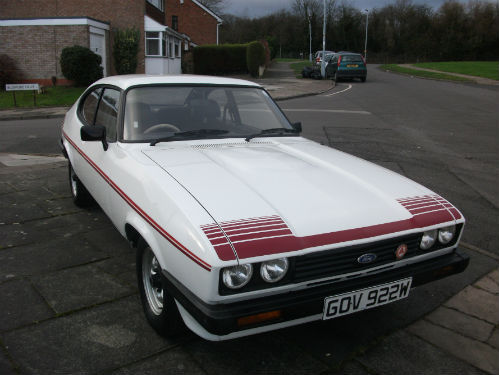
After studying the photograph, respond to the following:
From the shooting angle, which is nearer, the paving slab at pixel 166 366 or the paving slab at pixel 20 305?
the paving slab at pixel 166 366

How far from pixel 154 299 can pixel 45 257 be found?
153 cm

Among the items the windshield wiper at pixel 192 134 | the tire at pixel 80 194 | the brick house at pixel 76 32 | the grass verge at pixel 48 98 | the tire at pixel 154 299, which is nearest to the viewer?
the tire at pixel 154 299

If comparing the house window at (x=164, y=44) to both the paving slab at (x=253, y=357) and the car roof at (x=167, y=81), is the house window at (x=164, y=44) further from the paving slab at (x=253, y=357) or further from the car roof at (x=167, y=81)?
the paving slab at (x=253, y=357)

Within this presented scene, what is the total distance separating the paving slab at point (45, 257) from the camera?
150 inches

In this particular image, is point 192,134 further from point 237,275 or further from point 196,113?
point 237,275

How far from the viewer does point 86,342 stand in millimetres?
2859

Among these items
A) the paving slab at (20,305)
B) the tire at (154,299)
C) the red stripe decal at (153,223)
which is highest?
the red stripe decal at (153,223)

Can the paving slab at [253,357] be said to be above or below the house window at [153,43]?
below

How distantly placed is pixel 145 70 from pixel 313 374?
28.2 meters

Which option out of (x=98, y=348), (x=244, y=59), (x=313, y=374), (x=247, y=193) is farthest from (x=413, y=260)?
(x=244, y=59)

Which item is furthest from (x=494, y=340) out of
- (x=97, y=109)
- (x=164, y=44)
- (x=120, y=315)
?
(x=164, y=44)

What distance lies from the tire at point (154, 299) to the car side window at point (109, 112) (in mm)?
1172

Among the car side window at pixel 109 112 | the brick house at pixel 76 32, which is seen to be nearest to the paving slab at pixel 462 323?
the car side window at pixel 109 112

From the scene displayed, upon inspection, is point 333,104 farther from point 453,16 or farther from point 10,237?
point 453,16
